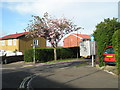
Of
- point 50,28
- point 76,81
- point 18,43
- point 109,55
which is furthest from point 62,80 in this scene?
point 18,43

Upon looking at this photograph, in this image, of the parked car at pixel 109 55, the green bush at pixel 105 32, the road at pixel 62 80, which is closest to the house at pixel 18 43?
the green bush at pixel 105 32

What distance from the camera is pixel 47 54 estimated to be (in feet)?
73.6

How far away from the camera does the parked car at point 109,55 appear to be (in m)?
11.6

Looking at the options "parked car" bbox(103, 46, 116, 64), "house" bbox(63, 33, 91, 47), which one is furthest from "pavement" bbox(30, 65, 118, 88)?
"house" bbox(63, 33, 91, 47)

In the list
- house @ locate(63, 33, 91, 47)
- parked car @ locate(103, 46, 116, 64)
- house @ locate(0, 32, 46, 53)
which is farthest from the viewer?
house @ locate(63, 33, 91, 47)

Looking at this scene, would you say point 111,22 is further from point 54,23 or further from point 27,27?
point 27,27

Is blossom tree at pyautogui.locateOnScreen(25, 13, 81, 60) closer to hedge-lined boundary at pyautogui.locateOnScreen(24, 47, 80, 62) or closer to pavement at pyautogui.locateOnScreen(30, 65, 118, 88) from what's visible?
hedge-lined boundary at pyautogui.locateOnScreen(24, 47, 80, 62)

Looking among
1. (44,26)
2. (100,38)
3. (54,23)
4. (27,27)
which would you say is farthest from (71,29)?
(100,38)

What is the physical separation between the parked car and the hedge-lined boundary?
445 inches

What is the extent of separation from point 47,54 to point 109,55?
480 inches

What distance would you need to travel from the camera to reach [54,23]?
68.7 feet

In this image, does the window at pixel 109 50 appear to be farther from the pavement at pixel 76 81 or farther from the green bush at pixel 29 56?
the green bush at pixel 29 56

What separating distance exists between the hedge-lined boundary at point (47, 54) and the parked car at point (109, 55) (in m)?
11.3

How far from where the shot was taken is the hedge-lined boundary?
2123 cm
